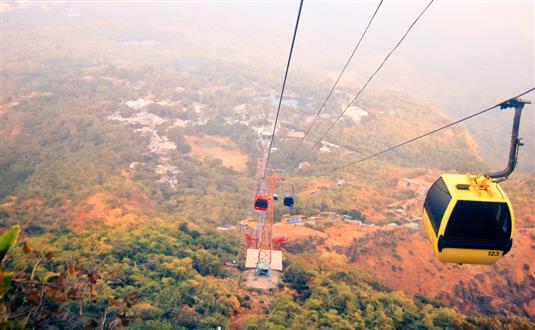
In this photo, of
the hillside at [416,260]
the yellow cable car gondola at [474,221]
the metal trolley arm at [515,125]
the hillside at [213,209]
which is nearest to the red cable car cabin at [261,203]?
the hillside at [213,209]

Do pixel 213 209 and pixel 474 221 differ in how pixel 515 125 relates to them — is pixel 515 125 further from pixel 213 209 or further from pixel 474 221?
pixel 213 209

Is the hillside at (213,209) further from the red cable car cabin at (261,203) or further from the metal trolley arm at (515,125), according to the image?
the metal trolley arm at (515,125)

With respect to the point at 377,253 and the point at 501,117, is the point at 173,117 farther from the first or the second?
the point at 501,117

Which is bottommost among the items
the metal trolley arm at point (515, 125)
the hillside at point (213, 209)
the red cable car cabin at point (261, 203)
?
the hillside at point (213, 209)

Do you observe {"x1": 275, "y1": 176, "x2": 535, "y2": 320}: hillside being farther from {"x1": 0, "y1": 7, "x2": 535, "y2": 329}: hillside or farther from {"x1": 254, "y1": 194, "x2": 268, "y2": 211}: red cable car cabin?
{"x1": 254, "y1": 194, "x2": 268, "y2": 211}: red cable car cabin

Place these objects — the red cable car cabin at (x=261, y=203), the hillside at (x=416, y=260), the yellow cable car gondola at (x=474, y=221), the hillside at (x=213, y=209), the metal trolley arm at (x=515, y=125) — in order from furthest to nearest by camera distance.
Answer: the hillside at (x=416, y=260) → the red cable car cabin at (x=261, y=203) → the hillside at (x=213, y=209) → the yellow cable car gondola at (x=474, y=221) → the metal trolley arm at (x=515, y=125)

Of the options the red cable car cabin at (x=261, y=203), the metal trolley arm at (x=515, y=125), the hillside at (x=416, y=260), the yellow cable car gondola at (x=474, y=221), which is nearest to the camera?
the metal trolley arm at (x=515, y=125)

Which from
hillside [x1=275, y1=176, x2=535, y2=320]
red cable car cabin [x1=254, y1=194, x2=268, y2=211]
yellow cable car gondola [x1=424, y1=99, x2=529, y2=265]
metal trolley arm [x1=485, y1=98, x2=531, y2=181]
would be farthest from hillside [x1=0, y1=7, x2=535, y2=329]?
metal trolley arm [x1=485, y1=98, x2=531, y2=181]

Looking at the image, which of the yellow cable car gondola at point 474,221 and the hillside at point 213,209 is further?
the hillside at point 213,209

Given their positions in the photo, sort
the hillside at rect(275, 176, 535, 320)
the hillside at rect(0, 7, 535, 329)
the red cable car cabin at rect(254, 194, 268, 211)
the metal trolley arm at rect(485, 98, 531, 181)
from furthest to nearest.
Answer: the hillside at rect(275, 176, 535, 320) → the red cable car cabin at rect(254, 194, 268, 211) → the hillside at rect(0, 7, 535, 329) → the metal trolley arm at rect(485, 98, 531, 181)

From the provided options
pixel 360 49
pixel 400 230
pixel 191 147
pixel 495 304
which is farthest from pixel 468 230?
pixel 360 49
